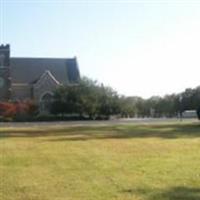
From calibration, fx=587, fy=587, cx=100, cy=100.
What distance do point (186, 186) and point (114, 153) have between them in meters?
7.58

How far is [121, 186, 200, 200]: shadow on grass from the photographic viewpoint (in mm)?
10594

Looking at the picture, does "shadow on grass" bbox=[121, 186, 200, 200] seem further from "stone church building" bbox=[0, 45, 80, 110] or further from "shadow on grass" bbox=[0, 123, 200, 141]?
"stone church building" bbox=[0, 45, 80, 110]

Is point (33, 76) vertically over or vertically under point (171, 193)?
over

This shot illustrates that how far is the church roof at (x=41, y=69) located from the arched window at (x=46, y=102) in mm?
3258

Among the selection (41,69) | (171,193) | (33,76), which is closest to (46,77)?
(33,76)

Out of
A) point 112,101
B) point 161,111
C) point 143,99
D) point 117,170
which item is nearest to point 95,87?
point 112,101

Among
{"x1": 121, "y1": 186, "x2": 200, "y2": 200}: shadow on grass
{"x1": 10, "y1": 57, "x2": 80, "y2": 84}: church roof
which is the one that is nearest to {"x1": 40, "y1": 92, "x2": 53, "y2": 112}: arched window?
{"x1": 10, "y1": 57, "x2": 80, "y2": 84}: church roof

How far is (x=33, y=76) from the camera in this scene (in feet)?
285

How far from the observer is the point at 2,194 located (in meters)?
11.0

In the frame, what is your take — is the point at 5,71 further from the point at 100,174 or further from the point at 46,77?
the point at 100,174

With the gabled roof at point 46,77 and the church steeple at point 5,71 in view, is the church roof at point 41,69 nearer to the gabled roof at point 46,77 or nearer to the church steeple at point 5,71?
the gabled roof at point 46,77

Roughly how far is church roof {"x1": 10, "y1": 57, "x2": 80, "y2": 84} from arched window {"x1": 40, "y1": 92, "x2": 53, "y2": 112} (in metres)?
3.26

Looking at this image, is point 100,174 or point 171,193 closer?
point 171,193

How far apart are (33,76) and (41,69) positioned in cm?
167
